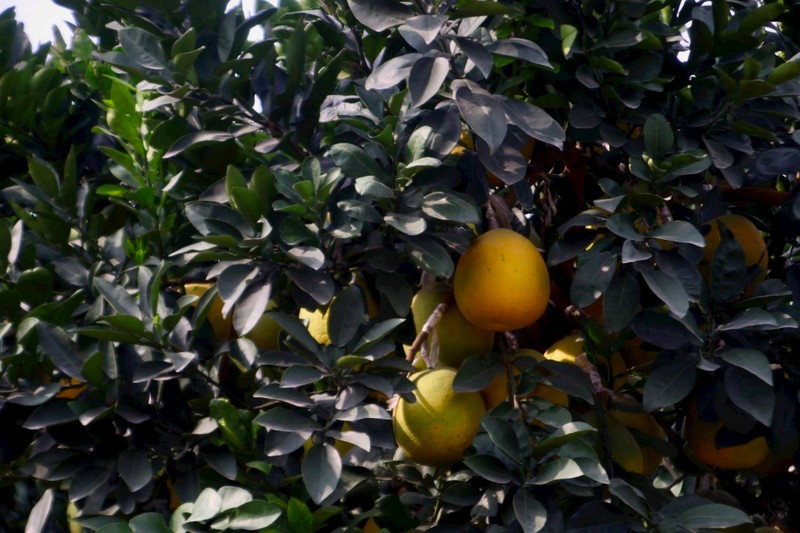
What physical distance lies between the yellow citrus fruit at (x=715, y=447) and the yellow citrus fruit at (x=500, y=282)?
0.41 metres

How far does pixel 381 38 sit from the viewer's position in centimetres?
191

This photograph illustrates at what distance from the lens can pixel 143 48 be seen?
1.62 m

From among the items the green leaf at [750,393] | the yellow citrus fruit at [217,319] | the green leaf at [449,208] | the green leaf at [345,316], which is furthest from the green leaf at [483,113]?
the yellow citrus fruit at [217,319]

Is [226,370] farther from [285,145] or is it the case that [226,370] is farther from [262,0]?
[262,0]

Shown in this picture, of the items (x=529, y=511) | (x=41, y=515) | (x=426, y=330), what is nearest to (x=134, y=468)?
(x=41, y=515)

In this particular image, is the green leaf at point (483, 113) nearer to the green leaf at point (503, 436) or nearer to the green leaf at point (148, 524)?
the green leaf at point (503, 436)

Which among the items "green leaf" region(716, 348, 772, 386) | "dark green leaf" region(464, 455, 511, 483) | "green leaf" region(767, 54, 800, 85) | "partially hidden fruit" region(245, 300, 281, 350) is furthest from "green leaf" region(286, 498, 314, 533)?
"green leaf" region(767, 54, 800, 85)

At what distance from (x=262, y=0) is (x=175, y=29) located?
438 mm

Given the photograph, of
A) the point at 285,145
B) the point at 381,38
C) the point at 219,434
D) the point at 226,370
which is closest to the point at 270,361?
the point at 219,434

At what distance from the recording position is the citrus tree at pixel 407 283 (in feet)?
4.77

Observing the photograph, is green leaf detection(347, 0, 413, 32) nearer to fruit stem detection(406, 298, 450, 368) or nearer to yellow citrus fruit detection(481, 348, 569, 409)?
fruit stem detection(406, 298, 450, 368)

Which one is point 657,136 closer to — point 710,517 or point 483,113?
point 483,113

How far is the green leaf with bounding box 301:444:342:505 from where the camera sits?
1381mm

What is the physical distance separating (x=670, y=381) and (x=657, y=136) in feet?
1.36
